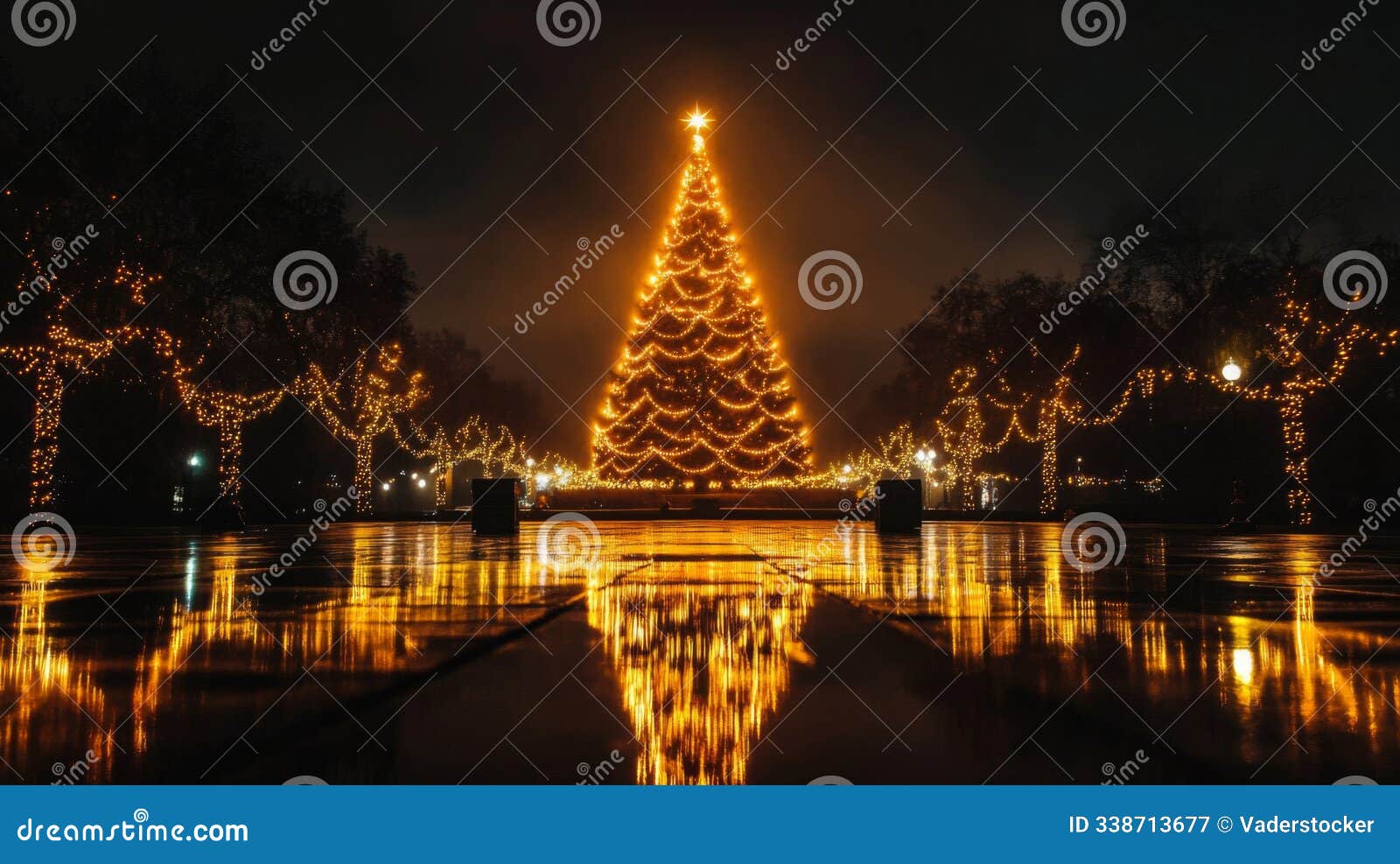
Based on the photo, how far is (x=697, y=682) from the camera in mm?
6141

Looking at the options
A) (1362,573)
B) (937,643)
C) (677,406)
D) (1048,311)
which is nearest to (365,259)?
(677,406)

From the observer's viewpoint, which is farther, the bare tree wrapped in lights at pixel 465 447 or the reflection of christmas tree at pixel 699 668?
the bare tree wrapped in lights at pixel 465 447

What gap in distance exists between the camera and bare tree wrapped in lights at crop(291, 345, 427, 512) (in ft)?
152

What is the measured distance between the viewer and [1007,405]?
181 feet

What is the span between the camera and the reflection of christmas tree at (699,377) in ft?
188

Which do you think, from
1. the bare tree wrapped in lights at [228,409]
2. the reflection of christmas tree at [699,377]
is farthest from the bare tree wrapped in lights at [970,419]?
the bare tree wrapped in lights at [228,409]

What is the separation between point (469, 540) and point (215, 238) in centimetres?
1589

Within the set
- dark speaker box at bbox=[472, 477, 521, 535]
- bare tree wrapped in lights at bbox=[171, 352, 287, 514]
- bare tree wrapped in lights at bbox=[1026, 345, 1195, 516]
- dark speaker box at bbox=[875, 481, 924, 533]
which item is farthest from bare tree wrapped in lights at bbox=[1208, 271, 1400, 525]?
bare tree wrapped in lights at bbox=[171, 352, 287, 514]

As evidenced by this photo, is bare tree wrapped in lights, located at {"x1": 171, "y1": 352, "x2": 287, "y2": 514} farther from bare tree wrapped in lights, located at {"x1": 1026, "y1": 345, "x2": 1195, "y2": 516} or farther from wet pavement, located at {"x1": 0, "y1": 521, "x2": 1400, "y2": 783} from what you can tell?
bare tree wrapped in lights, located at {"x1": 1026, "y1": 345, "x2": 1195, "y2": 516}

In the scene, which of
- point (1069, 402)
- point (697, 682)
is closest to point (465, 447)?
point (1069, 402)

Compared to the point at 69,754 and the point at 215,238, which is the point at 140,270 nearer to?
the point at 215,238

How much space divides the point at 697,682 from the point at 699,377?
5142 centimetres

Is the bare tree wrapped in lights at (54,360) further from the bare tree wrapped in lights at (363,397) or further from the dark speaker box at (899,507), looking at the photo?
the dark speaker box at (899,507)

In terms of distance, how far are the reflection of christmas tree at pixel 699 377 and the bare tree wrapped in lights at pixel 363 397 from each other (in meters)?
10.8
